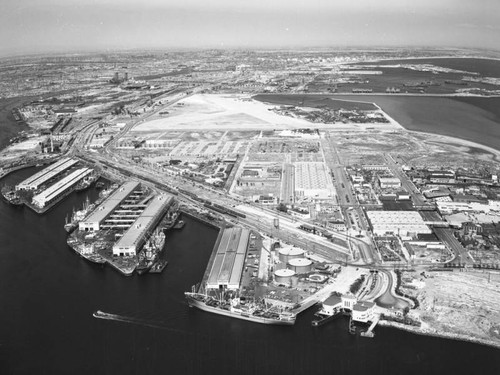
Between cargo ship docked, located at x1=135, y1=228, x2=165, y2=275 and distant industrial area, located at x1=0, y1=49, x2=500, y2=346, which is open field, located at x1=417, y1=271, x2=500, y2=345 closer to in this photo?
distant industrial area, located at x1=0, y1=49, x2=500, y2=346

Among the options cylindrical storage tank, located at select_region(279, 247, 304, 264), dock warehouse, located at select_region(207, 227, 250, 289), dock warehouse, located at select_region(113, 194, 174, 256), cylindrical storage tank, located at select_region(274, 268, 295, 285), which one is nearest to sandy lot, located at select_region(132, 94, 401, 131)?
dock warehouse, located at select_region(113, 194, 174, 256)

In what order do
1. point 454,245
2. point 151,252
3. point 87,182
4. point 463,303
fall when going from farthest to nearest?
point 87,182, point 454,245, point 151,252, point 463,303

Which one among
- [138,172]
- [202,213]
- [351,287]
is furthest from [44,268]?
[138,172]

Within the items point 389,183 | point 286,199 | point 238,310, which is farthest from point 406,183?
point 238,310

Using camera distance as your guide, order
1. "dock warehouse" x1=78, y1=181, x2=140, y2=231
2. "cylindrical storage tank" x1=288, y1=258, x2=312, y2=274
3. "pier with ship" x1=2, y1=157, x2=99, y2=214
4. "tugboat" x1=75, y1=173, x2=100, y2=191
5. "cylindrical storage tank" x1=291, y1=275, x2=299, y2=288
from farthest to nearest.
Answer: "tugboat" x1=75, y1=173, x2=100, y2=191 < "pier with ship" x1=2, y1=157, x2=99, y2=214 < "dock warehouse" x1=78, y1=181, x2=140, y2=231 < "cylindrical storage tank" x1=288, y1=258, x2=312, y2=274 < "cylindrical storage tank" x1=291, y1=275, x2=299, y2=288

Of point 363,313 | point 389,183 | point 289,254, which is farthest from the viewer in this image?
point 389,183

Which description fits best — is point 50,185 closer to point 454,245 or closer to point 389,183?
point 389,183

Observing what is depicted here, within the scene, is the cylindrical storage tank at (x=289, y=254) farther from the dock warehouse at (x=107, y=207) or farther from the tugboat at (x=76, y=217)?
the tugboat at (x=76, y=217)
